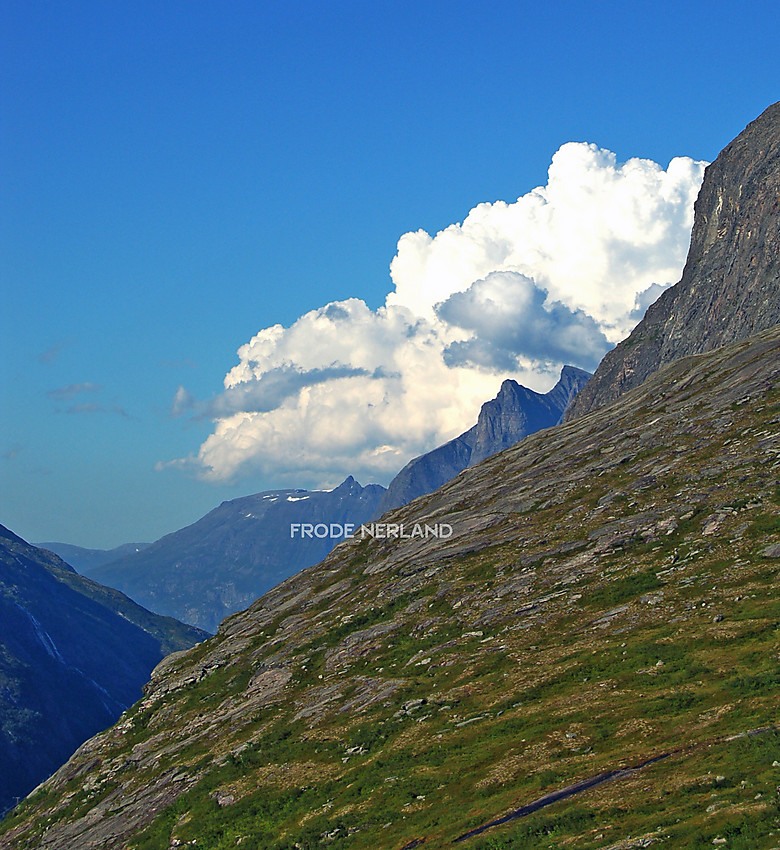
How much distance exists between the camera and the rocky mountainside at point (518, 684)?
108ft

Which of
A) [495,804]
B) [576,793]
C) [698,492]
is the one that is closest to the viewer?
[576,793]

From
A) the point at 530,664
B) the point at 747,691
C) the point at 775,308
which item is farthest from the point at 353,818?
the point at 775,308

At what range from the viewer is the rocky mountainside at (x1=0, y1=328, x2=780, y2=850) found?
3294 centimetres

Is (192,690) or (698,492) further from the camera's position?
(192,690)

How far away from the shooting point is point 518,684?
166 feet

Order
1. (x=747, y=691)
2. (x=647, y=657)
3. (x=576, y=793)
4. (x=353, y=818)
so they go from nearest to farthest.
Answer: (x=576, y=793)
(x=747, y=691)
(x=353, y=818)
(x=647, y=657)

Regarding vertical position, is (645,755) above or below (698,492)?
below

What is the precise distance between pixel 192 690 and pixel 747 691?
69.6 meters

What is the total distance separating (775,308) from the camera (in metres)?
191

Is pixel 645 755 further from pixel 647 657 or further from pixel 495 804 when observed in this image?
pixel 647 657

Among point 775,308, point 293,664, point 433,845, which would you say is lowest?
point 433,845

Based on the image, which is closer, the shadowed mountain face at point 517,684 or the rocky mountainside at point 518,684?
the rocky mountainside at point 518,684

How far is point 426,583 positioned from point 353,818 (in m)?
44.5

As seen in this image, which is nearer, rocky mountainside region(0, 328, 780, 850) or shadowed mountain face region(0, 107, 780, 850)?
rocky mountainside region(0, 328, 780, 850)
